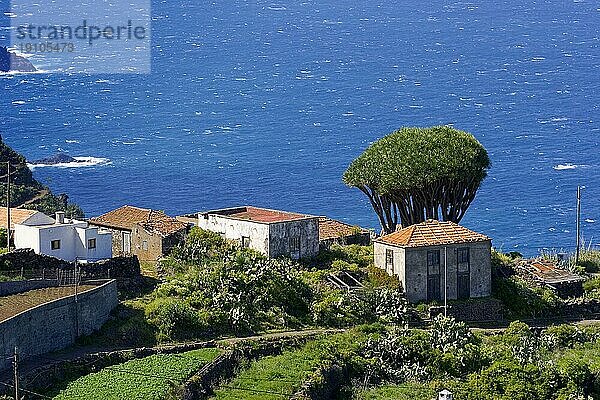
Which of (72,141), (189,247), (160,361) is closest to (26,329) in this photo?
(160,361)

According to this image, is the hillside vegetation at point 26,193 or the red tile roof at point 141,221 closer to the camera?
the red tile roof at point 141,221

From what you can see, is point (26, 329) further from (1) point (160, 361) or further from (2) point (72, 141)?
(2) point (72, 141)

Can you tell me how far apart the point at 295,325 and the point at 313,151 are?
338 feet

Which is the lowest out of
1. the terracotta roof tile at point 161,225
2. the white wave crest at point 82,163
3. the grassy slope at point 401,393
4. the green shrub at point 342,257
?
the grassy slope at point 401,393

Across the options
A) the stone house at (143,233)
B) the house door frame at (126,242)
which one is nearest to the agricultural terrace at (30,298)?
the stone house at (143,233)

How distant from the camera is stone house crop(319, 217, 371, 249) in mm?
68375

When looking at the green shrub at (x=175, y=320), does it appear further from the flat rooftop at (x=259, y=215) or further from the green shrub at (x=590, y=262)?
the green shrub at (x=590, y=262)

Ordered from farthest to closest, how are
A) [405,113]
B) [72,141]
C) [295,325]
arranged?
[405,113], [72,141], [295,325]

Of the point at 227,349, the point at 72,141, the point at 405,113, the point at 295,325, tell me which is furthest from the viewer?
the point at 405,113

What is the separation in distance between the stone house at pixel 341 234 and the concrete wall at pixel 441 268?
7.46 meters

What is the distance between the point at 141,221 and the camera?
210ft

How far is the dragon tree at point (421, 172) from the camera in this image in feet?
211

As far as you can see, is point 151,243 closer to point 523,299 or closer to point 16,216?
point 16,216

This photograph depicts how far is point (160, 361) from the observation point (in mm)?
47875
